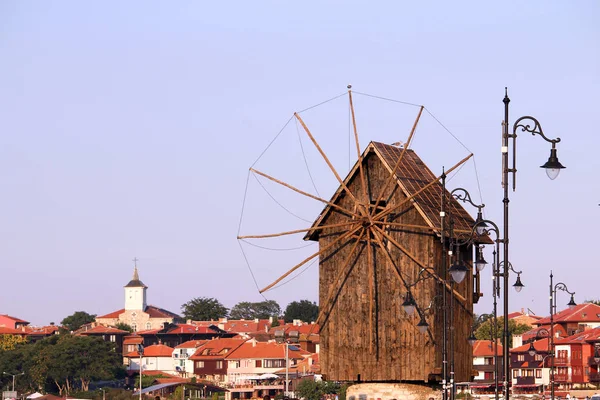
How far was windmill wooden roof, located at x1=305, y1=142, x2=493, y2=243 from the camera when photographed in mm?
55469

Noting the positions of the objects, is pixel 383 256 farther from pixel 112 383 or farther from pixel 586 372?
pixel 112 383

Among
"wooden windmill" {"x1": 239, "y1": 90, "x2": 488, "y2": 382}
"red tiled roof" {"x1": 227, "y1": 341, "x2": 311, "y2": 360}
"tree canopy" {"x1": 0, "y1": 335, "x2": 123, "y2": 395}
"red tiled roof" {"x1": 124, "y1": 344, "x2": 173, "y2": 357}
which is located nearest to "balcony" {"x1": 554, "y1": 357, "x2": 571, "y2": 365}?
"red tiled roof" {"x1": 227, "y1": 341, "x2": 311, "y2": 360}

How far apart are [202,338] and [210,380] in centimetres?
3371

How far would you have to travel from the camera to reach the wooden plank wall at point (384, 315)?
54.6 meters

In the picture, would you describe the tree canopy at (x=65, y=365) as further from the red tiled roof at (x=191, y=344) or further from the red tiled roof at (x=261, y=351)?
the red tiled roof at (x=191, y=344)

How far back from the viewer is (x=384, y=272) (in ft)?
184

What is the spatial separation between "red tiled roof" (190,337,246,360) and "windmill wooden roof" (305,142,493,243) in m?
102

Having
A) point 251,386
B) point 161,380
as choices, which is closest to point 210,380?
point 161,380

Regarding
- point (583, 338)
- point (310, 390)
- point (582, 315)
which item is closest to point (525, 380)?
point (582, 315)

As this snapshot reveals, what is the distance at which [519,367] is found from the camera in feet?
436

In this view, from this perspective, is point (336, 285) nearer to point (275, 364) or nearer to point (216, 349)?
point (275, 364)

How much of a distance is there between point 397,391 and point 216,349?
109660mm

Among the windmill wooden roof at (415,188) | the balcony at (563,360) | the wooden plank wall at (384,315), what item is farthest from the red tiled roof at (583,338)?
the wooden plank wall at (384,315)

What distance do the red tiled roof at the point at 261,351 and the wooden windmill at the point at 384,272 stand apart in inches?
3713
